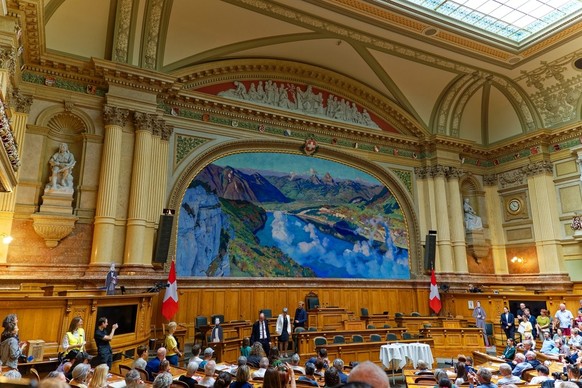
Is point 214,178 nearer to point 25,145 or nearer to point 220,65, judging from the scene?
point 220,65

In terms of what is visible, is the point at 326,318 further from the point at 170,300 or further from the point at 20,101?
the point at 20,101

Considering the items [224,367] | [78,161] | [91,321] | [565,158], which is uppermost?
[565,158]

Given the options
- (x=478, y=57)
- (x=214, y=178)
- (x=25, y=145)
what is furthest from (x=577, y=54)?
(x=25, y=145)

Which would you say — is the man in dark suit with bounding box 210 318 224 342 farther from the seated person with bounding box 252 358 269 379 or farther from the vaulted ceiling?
the vaulted ceiling

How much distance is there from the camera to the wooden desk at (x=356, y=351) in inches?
384

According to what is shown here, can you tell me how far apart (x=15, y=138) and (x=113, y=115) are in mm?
2521

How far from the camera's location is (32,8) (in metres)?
8.79

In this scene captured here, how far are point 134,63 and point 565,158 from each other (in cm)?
1682

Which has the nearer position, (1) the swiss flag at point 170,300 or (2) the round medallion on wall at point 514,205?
(1) the swiss flag at point 170,300

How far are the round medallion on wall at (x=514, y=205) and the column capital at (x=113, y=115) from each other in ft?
53.4

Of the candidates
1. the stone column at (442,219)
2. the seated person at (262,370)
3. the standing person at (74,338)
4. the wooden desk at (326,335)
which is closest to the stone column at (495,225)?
the stone column at (442,219)

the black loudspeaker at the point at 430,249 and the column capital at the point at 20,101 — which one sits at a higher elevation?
the column capital at the point at 20,101

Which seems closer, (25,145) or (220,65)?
(25,145)

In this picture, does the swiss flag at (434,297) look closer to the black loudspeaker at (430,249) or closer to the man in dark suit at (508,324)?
the black loudspeaker at (430,249)
